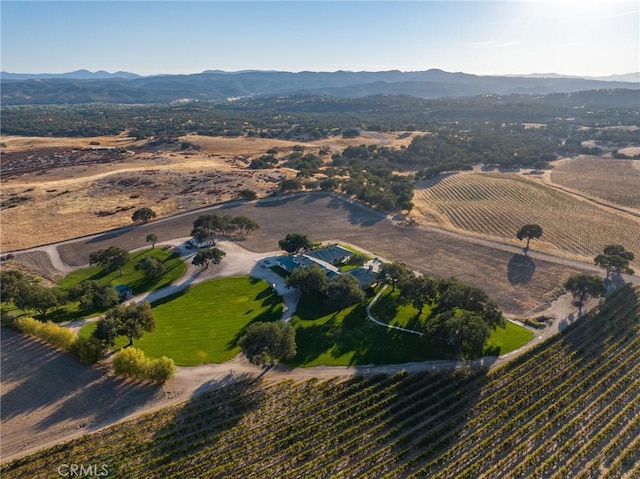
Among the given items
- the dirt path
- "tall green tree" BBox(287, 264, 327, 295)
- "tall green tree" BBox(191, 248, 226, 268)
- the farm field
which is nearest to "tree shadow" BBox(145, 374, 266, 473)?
the dirt path

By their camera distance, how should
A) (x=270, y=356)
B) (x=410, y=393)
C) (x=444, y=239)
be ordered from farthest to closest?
(x=444, y=239) < (x=270, y=356) < (x=410, y=393)

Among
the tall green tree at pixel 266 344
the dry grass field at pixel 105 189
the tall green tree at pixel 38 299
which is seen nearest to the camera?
the tall green tree at pixel 266 344

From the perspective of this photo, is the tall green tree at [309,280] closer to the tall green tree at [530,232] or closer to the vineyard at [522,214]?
the tall green tree at [530,232]

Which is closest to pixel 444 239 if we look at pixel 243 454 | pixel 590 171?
pixel 243 454

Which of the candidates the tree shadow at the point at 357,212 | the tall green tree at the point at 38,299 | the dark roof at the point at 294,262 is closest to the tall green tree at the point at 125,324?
the tall green tree at the point at 38,299

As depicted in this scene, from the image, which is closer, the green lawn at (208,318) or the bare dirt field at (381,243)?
the green lawn at (208,318)

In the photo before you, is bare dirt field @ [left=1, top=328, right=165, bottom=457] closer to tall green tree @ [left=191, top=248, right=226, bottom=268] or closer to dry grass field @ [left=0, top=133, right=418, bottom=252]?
tall green tree @ [left=191, top=248, right=226, bottom=268]

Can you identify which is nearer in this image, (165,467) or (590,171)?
(165,467)

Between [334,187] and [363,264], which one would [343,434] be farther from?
[334,187]
